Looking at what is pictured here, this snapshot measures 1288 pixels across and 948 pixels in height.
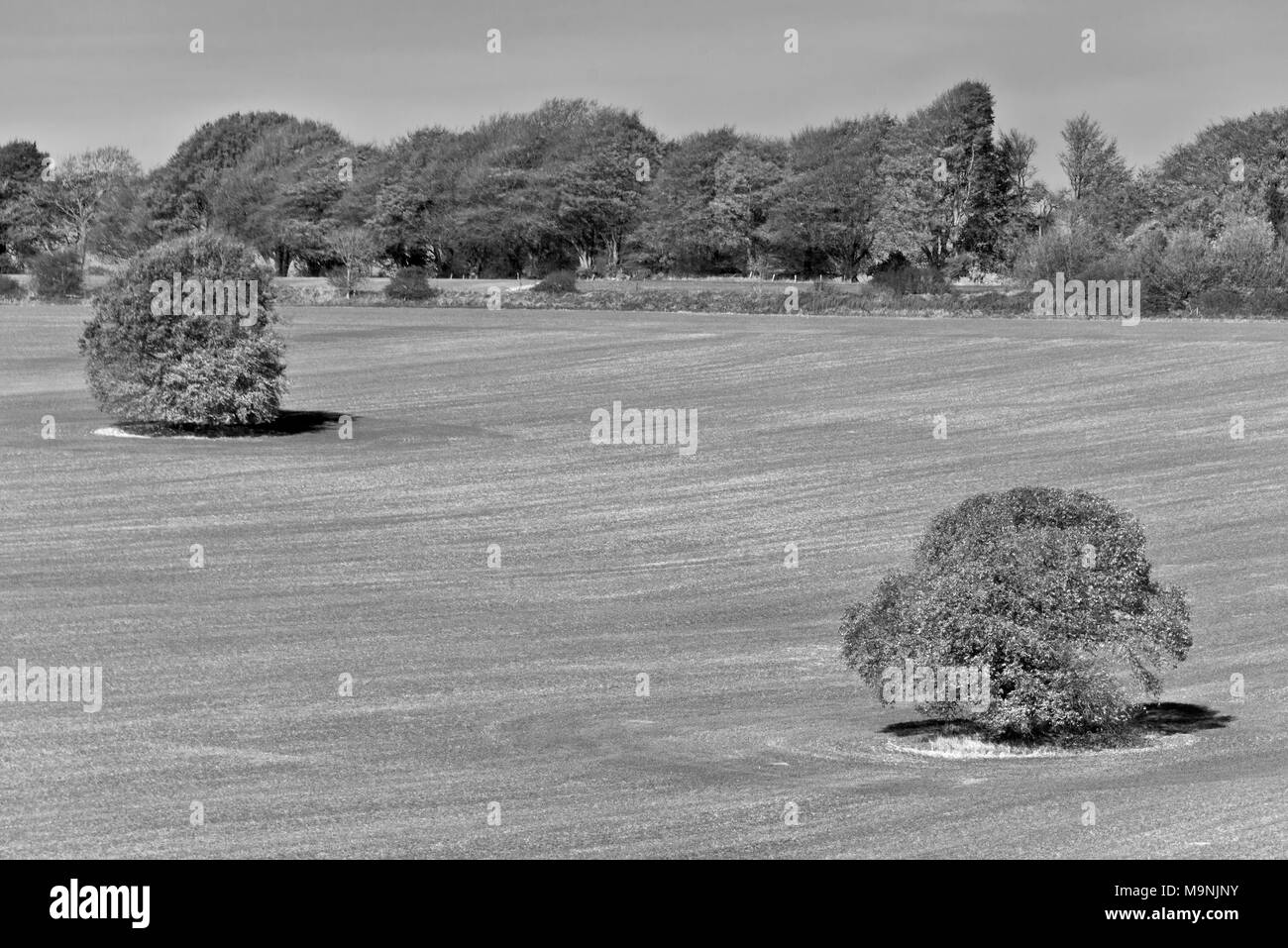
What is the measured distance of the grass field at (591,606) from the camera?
19.6 metres

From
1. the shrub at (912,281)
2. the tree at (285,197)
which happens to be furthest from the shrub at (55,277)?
the shrub at (912,281)

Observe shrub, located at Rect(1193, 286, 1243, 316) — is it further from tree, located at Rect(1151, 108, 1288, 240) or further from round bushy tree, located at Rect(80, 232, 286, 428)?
round bushy tree, located at Rect(80, 232, 286, 428)

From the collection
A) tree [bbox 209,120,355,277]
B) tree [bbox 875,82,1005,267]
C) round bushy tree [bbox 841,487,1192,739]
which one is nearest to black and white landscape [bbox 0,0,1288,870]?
round bushy tree [bbox 841,487,1192,739]

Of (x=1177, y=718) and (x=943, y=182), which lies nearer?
(x=1177, y=718)

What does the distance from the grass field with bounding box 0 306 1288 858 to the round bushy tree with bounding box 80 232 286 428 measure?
202cm

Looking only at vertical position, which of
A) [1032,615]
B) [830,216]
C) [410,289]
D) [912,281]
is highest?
[830,216]

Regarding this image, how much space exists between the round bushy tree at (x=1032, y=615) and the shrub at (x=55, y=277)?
382 feet

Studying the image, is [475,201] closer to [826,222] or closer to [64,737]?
[826,222]

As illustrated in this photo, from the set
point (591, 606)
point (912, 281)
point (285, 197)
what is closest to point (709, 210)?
point (912, 281)

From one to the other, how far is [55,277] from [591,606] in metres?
105

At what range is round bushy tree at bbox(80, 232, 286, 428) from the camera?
58.4 meters

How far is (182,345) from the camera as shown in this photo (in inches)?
2285

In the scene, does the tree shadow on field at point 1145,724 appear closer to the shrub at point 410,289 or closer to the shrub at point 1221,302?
the shrub at point 1221,302

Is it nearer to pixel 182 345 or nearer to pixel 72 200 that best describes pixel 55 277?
pixel 72 200
